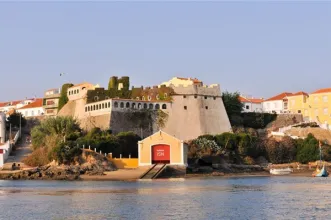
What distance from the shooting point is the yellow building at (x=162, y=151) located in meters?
63.6

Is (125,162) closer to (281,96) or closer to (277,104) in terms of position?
(277,104)

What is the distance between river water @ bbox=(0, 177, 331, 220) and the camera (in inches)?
1210

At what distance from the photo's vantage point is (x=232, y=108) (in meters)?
86.1

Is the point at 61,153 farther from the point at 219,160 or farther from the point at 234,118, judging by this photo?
the point at 234,118

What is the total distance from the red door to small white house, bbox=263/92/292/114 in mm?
36270

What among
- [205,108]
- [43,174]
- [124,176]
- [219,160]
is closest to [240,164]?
[219,160]

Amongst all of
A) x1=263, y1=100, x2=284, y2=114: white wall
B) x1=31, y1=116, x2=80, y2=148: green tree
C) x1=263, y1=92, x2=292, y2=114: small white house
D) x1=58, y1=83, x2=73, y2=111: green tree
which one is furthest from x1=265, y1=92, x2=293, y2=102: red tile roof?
x1=31, y1=116, x2=80, y2=148: green tree

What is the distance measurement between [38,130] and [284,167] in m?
28.6

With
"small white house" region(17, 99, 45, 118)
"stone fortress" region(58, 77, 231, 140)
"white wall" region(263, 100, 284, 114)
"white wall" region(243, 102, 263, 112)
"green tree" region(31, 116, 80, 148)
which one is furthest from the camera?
"white wall" region(243, 102, 263, 112)

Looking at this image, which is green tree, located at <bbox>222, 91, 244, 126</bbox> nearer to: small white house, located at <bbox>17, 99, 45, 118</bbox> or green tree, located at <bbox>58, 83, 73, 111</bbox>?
green tree, located at <bbox>58, 83, 73, 111</bbox>

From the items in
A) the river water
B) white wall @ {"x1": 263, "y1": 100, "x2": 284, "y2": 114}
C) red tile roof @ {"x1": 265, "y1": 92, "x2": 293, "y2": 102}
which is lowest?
the river water

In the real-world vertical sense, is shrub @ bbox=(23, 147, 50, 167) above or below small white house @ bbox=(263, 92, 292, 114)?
below

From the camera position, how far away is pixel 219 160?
69812mm

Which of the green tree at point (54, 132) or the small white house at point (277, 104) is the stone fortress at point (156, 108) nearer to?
the green tree at point (54, 132)
